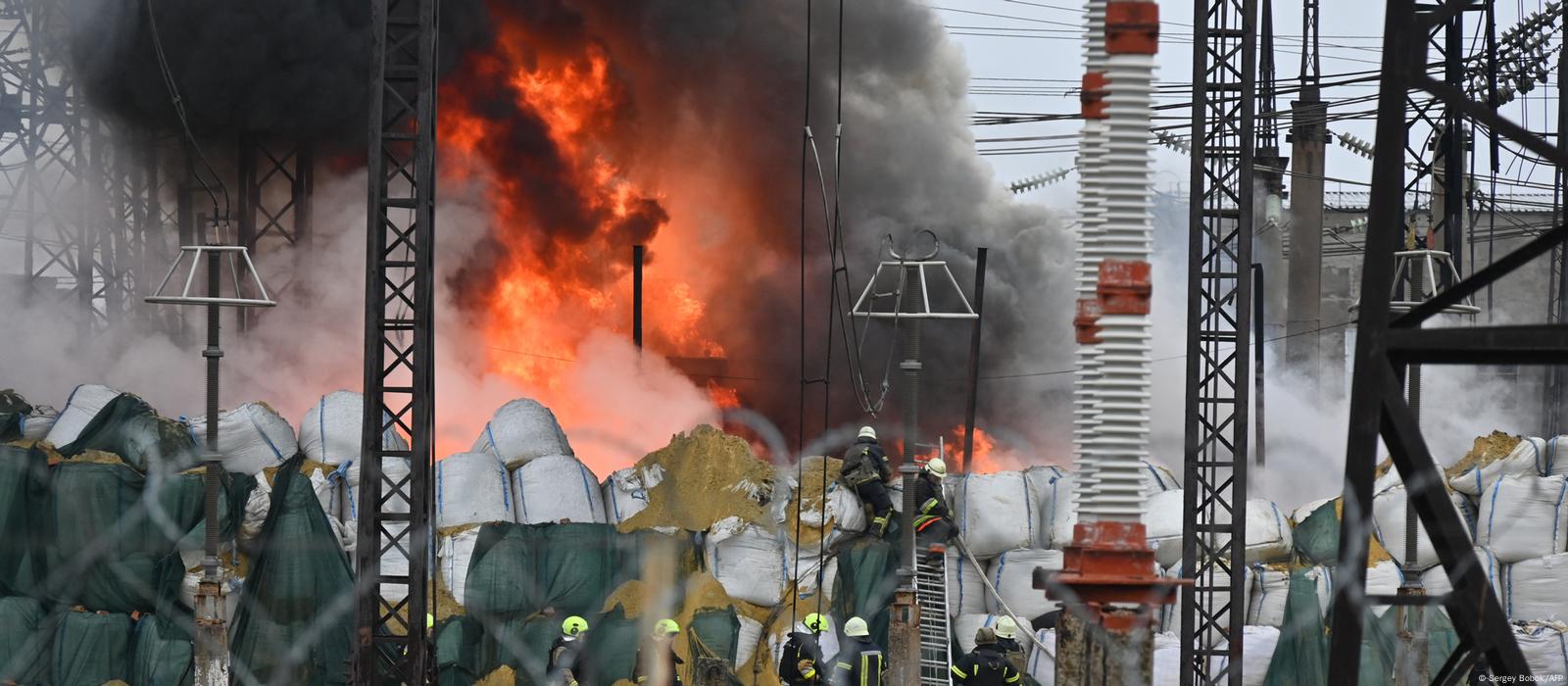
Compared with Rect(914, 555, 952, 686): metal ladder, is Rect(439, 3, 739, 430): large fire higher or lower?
higher

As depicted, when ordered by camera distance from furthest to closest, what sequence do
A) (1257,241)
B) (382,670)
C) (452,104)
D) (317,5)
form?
(1257,241)
(452,104)
(317,5)
(382,670)

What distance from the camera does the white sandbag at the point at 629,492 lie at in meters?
17.6

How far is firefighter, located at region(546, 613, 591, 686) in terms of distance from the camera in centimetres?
1273

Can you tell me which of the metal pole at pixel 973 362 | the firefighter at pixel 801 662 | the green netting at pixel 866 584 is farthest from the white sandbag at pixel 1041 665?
Result: the metal pole at pixel 973 362

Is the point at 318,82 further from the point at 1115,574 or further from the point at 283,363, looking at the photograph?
the point at 1115,574

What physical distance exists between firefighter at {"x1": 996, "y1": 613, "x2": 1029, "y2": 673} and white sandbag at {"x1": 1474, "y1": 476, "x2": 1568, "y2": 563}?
5144 millimetres

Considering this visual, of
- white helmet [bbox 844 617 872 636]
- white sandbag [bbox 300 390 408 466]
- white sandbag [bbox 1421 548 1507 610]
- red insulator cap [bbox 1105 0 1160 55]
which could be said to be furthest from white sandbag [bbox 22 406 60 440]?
red insulator cap [bbox 1105 0 1160 55]

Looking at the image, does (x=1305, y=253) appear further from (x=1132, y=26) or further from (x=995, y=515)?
(x=1132, y=26)

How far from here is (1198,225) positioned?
45.4ft

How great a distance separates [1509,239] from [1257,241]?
9.41m

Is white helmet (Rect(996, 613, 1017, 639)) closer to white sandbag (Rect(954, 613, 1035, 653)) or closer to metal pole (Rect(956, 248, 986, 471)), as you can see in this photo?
white sandbag (Rect(954, 613, 1035, 653))

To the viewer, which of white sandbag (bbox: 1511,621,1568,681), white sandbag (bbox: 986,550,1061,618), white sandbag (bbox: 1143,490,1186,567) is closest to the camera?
white sandbag (bbox: 1511,621,1568,681)

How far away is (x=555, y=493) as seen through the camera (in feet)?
57.2

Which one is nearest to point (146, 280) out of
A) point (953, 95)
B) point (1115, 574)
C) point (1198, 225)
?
point (953, 95)
